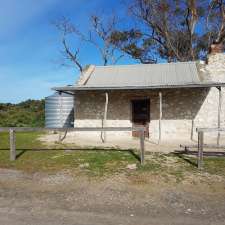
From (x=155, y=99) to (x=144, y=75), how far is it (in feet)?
5.14

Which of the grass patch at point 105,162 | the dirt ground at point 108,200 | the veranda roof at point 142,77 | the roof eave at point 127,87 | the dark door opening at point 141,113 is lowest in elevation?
the dirt ground at point 108,200

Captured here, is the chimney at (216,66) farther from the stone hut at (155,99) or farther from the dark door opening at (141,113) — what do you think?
the dark door opening at (141,113)

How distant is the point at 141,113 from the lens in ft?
49.4

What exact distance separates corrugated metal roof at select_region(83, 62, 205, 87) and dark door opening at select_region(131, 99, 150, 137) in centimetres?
102

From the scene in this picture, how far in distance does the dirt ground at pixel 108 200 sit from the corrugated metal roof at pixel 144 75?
24.3ft

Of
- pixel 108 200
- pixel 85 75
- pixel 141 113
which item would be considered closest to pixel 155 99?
pixel 141 113

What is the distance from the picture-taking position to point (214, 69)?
1498 cm

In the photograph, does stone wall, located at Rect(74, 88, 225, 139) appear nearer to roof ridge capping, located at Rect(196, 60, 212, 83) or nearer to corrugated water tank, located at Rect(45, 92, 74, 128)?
roof ridge capping, located at Rect(196, 60, 212, 83)

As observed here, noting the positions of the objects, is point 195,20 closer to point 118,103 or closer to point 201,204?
point 118,103

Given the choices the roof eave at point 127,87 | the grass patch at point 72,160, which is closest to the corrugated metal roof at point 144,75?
the roof eave at point 127,87

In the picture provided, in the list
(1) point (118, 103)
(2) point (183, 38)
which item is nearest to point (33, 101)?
(2) point (183, 38)

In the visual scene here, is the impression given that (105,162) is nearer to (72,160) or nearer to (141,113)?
(72,160)

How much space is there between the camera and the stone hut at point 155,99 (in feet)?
46.5

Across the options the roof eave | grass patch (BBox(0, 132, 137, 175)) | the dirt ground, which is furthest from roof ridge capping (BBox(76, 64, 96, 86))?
the dirt ground
